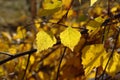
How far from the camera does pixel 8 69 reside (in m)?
1.44

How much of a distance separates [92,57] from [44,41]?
15 cm

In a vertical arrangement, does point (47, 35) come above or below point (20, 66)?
above

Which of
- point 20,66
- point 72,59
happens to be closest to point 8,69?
point 20,66

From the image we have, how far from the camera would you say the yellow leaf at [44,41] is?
91 centimetres

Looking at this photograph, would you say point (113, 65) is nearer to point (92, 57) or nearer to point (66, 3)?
point (92, 57)

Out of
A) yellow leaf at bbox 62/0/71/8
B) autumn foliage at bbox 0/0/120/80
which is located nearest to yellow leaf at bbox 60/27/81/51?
autumn foliage at bbox 0/0/120/80

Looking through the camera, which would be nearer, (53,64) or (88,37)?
(88,37)

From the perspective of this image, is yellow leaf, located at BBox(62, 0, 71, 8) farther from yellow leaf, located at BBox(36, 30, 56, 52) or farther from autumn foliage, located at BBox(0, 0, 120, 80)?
yellow leaf, located at BBox(36, 30, 56, 52)

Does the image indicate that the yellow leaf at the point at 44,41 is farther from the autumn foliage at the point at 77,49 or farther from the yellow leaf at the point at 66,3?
the yellow leaf at the point at 66,3

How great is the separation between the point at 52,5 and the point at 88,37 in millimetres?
173

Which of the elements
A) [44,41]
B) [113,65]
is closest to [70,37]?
[44,41]

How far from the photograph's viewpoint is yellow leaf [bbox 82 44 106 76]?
3.19ft

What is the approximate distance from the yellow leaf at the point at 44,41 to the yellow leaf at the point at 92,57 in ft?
0.37

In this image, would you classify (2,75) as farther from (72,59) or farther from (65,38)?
(65,38)
